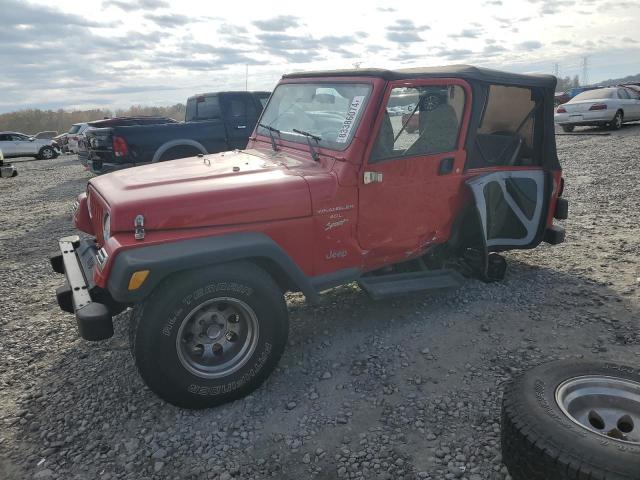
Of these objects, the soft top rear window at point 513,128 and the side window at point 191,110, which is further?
the side window at point 191,110

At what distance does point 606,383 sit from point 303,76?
11.0 feet

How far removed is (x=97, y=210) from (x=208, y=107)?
7.14 metres

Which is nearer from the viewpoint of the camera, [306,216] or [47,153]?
[306,216]

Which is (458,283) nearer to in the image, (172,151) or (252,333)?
(252,333)

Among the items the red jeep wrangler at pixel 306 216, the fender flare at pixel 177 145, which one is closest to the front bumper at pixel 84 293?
the red jeep wrangler at pixel 306 216

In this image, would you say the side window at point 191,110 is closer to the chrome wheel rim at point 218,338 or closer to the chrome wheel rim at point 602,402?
the chrome wheel rim at point 218,338

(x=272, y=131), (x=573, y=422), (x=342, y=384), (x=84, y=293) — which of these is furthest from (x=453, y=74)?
(x=84, y=293)

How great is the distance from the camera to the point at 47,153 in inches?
902

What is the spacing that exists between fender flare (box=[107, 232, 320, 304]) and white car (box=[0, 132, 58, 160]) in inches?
922

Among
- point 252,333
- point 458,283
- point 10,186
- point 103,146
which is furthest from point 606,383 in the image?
point 10,186

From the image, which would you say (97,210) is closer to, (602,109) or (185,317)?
(185,317)

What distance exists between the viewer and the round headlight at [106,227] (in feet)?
9.81

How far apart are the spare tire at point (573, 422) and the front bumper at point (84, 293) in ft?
7.50

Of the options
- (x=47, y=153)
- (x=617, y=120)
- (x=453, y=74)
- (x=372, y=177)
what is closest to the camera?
(x=372, y=177)
